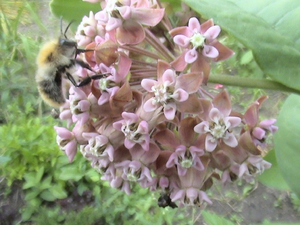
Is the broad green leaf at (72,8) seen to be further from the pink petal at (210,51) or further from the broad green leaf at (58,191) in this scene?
the broad green leaf at (58,191)

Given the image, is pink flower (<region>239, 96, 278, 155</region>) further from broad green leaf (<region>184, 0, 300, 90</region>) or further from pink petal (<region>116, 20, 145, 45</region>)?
pink petal (<region>116, 20, 145, 45</region>)

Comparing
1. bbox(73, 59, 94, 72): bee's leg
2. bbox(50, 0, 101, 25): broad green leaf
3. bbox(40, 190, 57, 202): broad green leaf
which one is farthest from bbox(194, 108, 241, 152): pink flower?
bbox(40, 190, 57, 202): broad green leaf

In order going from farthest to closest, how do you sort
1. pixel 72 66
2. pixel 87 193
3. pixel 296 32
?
pixel 87 193
pixel 72 66
pixel 296 32

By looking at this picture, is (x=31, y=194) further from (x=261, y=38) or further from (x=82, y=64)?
(x=261, y=38)

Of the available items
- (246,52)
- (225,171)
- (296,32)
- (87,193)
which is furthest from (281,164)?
(246,52)

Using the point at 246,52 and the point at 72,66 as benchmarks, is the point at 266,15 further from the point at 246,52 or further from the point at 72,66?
the point at 246,52

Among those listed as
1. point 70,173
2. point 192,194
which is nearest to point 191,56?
point 192,194

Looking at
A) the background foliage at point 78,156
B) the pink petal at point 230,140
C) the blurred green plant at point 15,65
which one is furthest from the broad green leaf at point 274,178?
the blurred green plant at point 15,65
